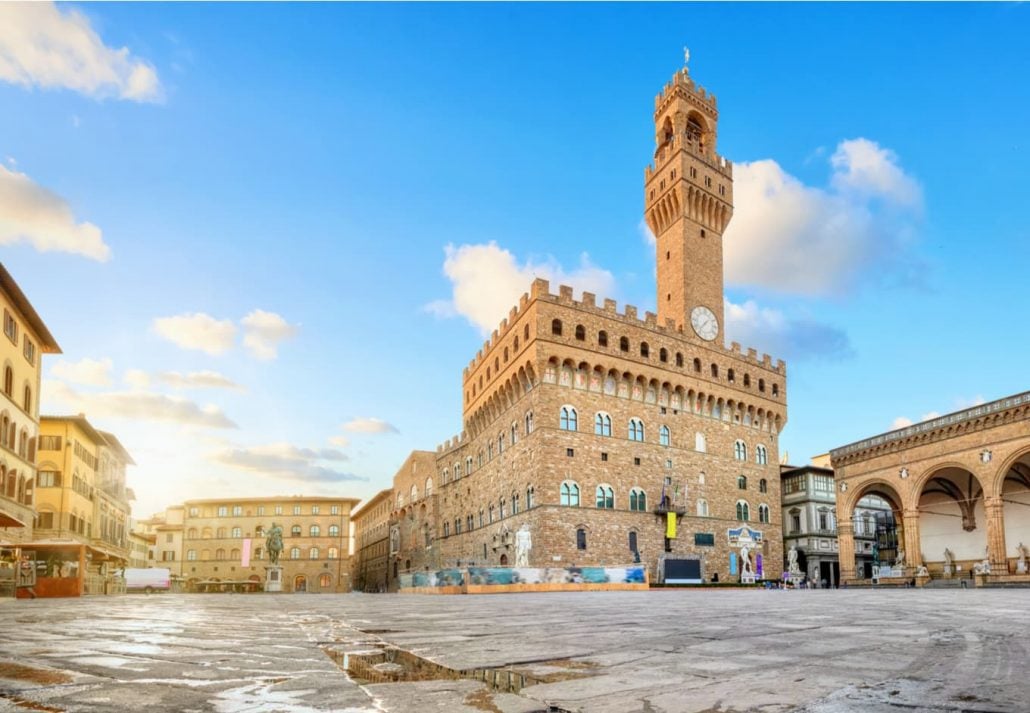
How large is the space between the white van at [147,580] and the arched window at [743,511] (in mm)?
42032

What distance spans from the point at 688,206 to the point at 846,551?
23.0 meters

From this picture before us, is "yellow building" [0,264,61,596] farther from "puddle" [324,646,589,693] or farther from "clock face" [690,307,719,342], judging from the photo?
"clock face" [690,307,719,342]

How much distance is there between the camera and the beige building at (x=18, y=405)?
30.3 meters

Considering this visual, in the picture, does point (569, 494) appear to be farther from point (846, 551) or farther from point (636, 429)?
point (846, 551)

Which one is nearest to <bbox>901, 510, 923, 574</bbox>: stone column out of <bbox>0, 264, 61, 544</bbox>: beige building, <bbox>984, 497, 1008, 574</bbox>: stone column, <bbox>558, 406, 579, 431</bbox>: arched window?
<bbox>984, 497, 1008, 574</bbox>: stone column

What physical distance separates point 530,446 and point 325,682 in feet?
126

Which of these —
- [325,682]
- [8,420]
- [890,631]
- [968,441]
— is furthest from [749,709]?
[968,441]

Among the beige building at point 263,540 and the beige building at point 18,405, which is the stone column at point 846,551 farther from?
the beige building at point 263,540

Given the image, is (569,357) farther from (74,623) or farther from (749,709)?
(749,709)

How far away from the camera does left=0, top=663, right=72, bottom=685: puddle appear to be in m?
3.62

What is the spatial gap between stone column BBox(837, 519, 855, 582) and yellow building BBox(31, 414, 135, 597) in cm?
3665

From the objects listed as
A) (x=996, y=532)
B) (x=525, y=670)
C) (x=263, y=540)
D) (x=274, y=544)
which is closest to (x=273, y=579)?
(x=274, y=544)

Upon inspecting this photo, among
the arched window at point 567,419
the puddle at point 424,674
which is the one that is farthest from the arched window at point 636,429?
the puddle at point 424,674

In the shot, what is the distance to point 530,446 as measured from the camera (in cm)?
4181
